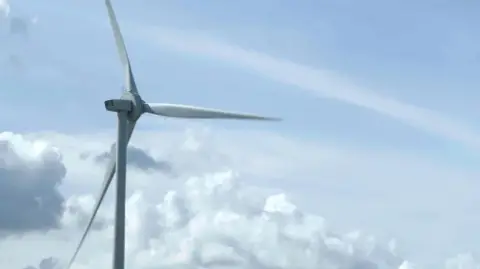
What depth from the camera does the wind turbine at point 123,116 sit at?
276 feet

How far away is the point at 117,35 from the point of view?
301 feet

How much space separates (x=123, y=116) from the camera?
8969 cm

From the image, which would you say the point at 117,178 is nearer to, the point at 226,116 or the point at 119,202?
the point at 119,202

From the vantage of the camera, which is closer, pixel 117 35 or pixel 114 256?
pixel 114 256

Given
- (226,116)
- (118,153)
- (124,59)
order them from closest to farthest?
(226,116) → (118,153) → (124,59)

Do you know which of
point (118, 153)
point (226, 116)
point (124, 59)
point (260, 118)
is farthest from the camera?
point (124, 59)

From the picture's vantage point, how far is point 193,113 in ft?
276

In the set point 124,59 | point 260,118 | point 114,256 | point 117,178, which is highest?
point 124,59

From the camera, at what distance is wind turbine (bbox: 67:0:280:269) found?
84.2 m

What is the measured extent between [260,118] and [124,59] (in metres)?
25.4

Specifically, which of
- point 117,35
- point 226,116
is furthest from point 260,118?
point 117,35

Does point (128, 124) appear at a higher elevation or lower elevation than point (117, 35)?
lower

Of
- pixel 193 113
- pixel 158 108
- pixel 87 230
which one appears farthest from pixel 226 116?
pixel 87 230

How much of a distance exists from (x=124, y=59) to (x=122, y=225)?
19.1 m
